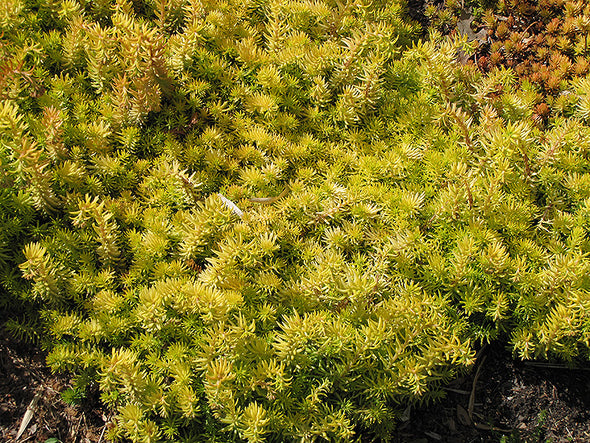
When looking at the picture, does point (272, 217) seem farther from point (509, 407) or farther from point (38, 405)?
point (509, 407)

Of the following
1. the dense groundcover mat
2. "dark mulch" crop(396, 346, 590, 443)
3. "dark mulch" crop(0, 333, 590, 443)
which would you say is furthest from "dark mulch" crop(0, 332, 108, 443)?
"dark mulch" crop(396, 346, 590, 443)

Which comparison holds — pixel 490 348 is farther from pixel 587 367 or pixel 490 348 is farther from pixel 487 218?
pixel 487 218

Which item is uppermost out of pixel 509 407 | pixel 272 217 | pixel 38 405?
pixel 272 217

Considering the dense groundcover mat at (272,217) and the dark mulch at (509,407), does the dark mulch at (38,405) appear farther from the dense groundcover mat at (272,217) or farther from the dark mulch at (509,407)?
the dark mulch at (509,407)

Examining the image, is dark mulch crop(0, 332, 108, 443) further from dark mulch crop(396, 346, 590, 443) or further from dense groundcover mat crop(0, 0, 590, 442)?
dark mulch crop(396, 346, 590, 443)

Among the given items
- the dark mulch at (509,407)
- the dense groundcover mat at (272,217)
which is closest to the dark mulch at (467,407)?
the dark mulch at (509,407)

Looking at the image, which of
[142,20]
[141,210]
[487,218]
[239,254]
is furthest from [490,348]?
[142,20]

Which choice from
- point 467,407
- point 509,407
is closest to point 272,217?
point 467,407

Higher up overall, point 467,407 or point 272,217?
point 272,217
